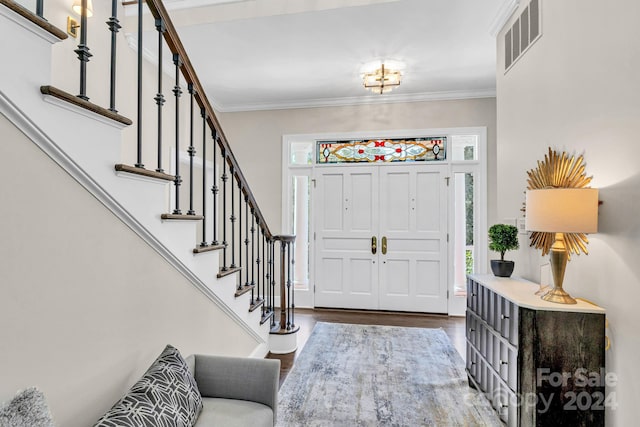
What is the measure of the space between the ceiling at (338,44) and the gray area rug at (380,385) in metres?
2.95

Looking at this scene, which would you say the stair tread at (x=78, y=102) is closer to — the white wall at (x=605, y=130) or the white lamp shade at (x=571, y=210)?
the white lamp shade at (x=571, y=210)

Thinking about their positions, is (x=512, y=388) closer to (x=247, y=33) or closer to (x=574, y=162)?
(x=574, y=162)

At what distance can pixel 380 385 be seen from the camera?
2.61 meters

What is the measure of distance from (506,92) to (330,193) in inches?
101

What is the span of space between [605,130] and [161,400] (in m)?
2.29

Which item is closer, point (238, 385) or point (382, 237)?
point (238, 385)

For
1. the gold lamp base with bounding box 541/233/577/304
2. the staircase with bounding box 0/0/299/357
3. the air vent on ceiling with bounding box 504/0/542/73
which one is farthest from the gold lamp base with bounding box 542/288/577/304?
the staircase with bounding box 0/0/299/357

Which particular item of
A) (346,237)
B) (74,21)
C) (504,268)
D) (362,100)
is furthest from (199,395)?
(362,100)

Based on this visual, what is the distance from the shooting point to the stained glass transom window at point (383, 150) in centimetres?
459

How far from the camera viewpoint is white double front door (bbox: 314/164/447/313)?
4562mm

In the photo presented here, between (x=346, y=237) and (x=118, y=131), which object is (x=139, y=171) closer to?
(x=118, y=131)


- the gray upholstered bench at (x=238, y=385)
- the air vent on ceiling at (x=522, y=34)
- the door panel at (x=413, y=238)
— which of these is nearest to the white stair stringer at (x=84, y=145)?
the gray upholstered bench at (x=238, y=385)

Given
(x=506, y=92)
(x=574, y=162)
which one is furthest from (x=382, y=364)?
(x=506, y=92)

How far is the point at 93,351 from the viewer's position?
131 centimetres
